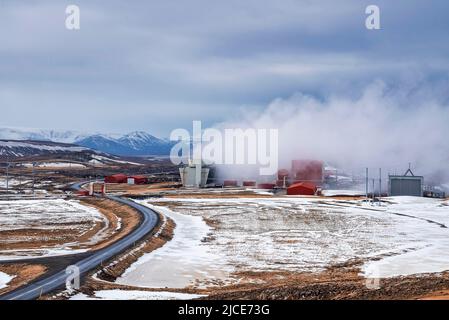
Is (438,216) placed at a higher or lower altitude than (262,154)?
lower

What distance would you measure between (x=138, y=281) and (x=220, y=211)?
→ 2037 inches

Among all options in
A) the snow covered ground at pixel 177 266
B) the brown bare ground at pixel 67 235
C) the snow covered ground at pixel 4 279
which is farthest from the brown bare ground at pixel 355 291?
the brown bare ground at pixel 67 235

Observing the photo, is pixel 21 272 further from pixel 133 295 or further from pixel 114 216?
pixel 114 216

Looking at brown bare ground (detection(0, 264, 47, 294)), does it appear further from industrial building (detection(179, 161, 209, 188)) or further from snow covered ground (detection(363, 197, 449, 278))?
industrial building (detection(179, 161, 209, 188))

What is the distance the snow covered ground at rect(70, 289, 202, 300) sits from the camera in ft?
95.2

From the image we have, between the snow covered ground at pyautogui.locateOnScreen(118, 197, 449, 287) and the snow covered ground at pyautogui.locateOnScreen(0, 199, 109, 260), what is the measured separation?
9.03 meters

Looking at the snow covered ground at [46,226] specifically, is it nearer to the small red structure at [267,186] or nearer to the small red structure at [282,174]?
the small red structure at [267,186]

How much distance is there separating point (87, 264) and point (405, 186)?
9630 centimetres

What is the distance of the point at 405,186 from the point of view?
407ft

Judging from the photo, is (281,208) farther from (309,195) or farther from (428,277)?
(428,277)

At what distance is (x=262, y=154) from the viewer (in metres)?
163

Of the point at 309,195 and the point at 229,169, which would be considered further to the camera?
the point at 229,169

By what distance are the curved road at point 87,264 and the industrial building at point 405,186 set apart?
6848cm
